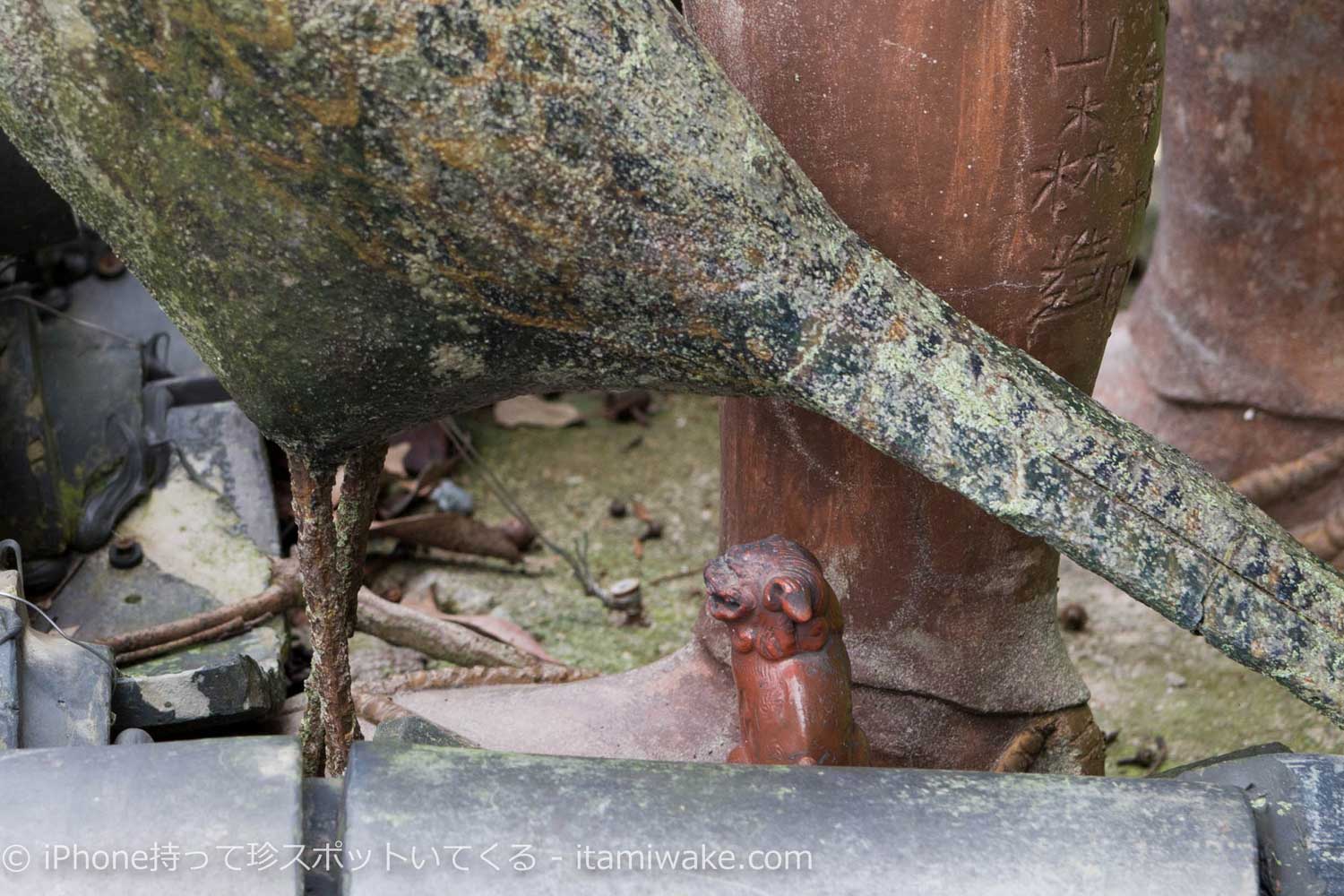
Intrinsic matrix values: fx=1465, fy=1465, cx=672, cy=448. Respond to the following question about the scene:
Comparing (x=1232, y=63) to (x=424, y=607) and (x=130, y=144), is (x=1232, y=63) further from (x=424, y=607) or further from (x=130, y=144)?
(x=130, y=144)

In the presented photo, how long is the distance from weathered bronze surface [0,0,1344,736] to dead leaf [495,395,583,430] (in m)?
1.55

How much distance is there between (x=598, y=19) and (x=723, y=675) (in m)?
0.77

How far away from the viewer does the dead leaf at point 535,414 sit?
9.01ft

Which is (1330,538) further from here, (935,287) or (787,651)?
(787,651)

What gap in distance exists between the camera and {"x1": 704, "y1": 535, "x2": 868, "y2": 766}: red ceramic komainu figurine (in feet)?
3.87

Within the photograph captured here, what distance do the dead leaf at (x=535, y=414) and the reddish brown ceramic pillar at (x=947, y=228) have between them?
131cm

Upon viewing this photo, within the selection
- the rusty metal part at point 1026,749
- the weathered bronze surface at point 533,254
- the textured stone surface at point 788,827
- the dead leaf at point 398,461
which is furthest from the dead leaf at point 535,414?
the textured stone surface at point 788,827

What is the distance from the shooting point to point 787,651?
3.90 feet

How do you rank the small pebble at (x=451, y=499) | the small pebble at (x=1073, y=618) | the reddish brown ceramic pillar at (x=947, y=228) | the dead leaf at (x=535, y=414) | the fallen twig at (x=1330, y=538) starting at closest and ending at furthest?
the reddish brown ceramic pillar at (x=947, y=228) < the fallen twig at (x=1330, y=538) < the small pebble at (x=1073, y=618) < the small pebble at (x=451, y=499) < the dead leaf at (x=535, y=414)

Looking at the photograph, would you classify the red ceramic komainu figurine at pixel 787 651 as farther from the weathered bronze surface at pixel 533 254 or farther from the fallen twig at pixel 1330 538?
the fallen twig at pixel 1330 538

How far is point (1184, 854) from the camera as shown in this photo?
0.98m

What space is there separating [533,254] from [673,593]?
130 cm

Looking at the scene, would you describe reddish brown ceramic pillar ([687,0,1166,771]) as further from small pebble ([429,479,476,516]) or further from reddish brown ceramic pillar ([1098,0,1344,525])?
small pebble ([429,479,476,516])

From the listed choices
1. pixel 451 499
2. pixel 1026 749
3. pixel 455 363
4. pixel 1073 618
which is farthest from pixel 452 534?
pixel 455 363
